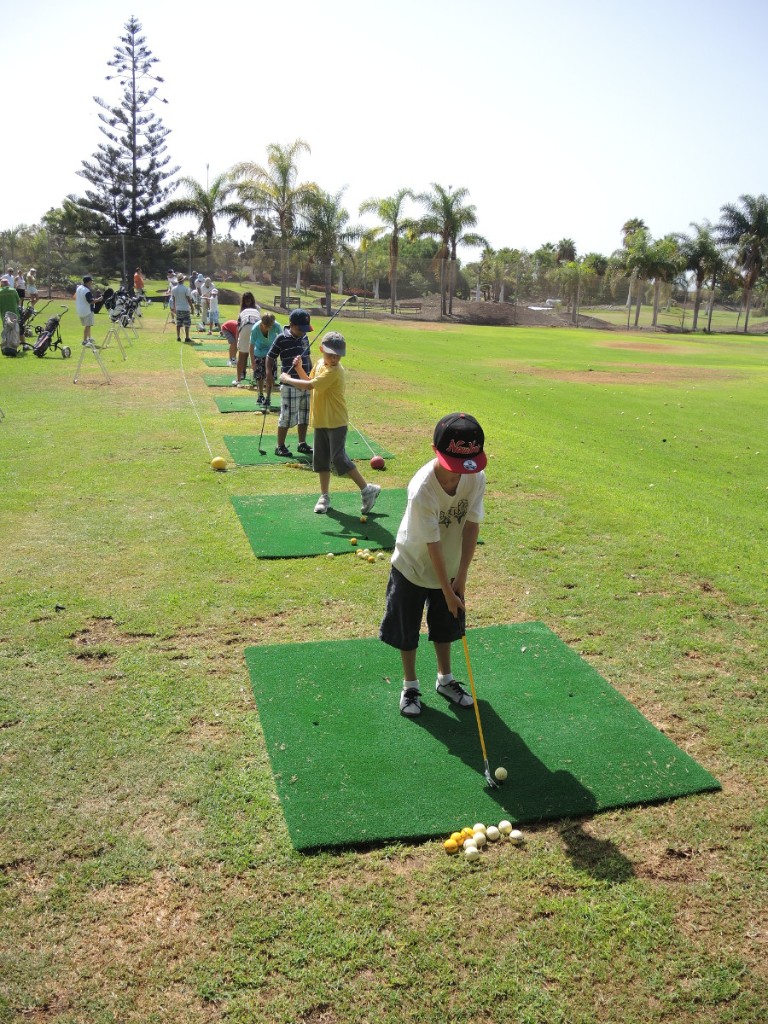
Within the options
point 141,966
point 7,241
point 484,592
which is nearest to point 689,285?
point 7,241

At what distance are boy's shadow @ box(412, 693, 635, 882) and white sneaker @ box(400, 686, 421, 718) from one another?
0.05 meters

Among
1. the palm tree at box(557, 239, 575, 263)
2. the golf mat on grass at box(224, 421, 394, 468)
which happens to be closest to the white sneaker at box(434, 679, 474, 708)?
the golf mat on grass at box(224, 421, 394, 468)

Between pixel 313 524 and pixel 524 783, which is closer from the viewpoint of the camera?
pixel 524 783

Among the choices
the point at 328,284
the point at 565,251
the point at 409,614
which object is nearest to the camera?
the point at 409,614

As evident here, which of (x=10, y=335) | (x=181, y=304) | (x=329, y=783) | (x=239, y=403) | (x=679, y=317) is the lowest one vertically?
(x=329, y=783)

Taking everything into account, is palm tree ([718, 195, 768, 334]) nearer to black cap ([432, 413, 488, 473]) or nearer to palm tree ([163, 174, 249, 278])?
palm tree ([163, 174, 249, 278])

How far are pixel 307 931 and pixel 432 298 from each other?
180 ft

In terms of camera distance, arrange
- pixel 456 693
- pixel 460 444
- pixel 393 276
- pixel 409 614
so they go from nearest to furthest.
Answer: pixel 460 444, pixel 409 614, pixel 456 693, pixel 393 276

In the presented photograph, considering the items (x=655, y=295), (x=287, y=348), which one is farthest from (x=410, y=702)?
(x=655, y=295)

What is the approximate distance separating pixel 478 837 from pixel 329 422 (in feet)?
18.5

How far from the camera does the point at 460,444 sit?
436cm

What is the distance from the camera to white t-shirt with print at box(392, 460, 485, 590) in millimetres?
4695

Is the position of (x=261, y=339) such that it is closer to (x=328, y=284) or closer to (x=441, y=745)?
(x=441, y=745)

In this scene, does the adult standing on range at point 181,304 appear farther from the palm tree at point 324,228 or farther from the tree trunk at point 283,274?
the palm tree at point 324,228
